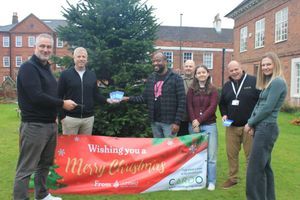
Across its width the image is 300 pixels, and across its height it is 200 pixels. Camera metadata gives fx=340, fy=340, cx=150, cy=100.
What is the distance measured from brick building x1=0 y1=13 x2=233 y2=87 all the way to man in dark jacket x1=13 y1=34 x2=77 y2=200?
138 ft

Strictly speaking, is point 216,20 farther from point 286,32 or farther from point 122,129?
point 122,129

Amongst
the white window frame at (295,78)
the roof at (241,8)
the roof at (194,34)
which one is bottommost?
the white window frame at (295,78)

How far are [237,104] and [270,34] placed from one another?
2074 cm

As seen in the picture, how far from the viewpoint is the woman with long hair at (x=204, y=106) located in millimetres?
5508

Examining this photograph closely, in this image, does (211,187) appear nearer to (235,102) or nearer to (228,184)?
(228,184)

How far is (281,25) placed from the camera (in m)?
22.8

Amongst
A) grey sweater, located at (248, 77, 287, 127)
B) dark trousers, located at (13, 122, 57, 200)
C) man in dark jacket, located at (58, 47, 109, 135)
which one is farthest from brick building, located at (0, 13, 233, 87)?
dark trousers, located at (13, 122, 57, 200)

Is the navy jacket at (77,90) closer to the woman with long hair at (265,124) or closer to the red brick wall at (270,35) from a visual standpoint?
the woman with long hair at (265,124)

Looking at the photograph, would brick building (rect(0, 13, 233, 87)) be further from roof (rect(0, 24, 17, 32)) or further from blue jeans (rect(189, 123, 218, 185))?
blue jeans (rect(189, 123, 218, 185))

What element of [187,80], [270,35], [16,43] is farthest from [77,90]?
[16,43]

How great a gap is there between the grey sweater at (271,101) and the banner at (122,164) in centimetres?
143

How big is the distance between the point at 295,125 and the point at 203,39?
3920 centimetres

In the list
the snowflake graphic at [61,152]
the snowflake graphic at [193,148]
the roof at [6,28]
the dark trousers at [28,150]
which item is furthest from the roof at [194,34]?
the dark trousers at [28,150]

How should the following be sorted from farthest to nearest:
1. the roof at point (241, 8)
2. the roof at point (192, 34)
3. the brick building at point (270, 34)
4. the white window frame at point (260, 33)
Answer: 1. the roof at point (192, 34)
2. the roof at point (241, 8)
3. the white window frame at point (260, 33)
4. the brick building at point (270, 34)
